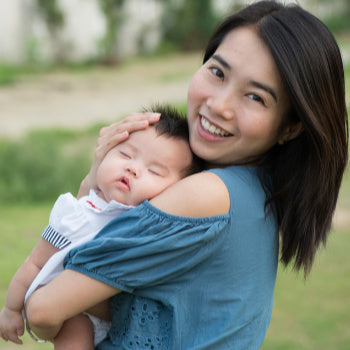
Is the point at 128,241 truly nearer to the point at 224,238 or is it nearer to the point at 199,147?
the point at 224,238

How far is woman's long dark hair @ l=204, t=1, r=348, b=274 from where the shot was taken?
1572 mm

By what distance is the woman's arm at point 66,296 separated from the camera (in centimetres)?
147

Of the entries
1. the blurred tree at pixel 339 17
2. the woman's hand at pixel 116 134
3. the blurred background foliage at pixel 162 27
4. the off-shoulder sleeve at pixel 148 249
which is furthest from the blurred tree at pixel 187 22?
the off-shoulder sleeve at pixel 148 249

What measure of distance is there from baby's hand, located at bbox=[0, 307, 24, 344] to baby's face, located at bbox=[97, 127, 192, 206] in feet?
1.33

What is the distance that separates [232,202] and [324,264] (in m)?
3.33

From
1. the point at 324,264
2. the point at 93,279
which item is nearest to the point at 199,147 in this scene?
the point at 93,279

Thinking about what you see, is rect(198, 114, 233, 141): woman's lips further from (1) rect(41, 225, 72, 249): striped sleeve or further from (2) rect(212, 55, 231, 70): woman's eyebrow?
(1) rect(41, 225, 72, 249): striped sleeve

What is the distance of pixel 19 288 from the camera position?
165 centimetres

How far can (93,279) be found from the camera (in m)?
1.47

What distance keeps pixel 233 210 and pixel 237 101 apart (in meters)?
0.30

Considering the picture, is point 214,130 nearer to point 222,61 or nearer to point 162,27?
point 222,61

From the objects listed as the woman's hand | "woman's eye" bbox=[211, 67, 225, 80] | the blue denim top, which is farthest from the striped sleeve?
"woman's eye" bbox=[211, 67, 225, 80]

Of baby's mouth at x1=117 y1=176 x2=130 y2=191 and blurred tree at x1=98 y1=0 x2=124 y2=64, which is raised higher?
baby's mouth at x1=117 y1=176 x2=130 y2=191

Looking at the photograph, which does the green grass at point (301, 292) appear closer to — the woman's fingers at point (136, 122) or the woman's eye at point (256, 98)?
the woman's fingers at point (136, 122)
